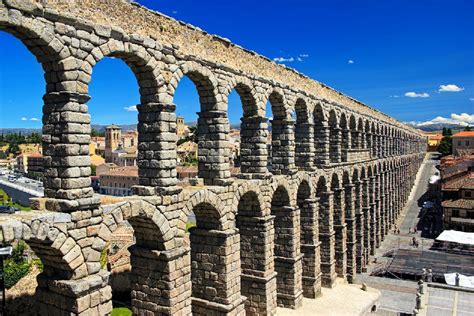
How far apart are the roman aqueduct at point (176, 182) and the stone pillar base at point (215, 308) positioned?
0.06 meters

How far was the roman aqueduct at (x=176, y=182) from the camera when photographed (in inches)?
436

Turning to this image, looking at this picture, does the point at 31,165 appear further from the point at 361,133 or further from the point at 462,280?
the point at 462,280

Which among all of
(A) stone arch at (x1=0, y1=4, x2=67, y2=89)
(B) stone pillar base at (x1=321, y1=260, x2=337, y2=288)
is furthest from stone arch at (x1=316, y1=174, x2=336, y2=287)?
(A) stone arch at (x1=0, y1=4, x2=67, y2=89)

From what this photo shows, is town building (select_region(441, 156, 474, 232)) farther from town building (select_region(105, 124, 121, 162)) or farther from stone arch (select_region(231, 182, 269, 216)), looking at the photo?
town building (select_region(105, 124, 121, 162))

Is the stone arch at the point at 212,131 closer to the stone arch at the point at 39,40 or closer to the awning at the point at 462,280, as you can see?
the stone arch at the point at 39,40

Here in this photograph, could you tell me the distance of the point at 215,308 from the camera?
56.3 ft

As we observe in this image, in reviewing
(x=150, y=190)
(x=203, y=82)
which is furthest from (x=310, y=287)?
(x=150, y=190)

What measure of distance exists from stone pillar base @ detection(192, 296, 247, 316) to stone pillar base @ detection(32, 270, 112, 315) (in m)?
6.27

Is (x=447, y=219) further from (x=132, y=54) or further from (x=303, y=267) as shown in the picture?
(x=132, y=54)

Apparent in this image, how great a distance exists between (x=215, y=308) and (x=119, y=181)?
2571 inches

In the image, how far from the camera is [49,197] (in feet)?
37.4

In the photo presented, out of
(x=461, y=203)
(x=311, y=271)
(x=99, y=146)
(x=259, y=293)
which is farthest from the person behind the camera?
(x=99, y=146)

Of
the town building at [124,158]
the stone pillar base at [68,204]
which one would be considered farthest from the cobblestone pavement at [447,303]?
the town building at [124,158]

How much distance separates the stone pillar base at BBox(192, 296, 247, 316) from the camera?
1697cm
